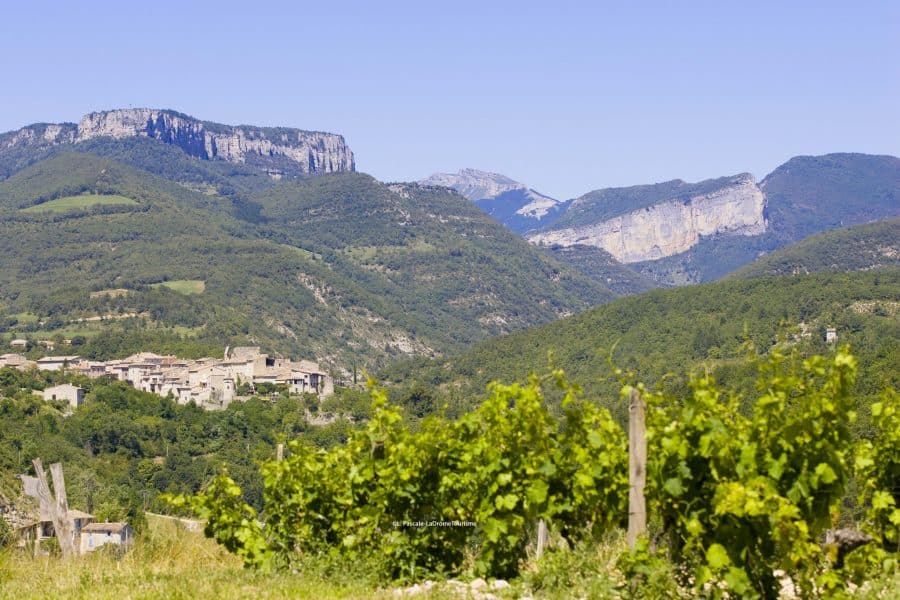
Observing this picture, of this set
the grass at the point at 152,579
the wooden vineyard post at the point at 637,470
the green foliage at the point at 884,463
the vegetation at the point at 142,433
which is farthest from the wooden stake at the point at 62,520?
the vegetation at the point at 142,433

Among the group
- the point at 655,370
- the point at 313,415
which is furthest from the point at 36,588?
the point at 655,370

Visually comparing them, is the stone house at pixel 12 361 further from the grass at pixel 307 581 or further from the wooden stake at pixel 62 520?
the grass at pixel 307 581

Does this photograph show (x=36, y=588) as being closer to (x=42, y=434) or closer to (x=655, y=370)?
(x=42, y=434)

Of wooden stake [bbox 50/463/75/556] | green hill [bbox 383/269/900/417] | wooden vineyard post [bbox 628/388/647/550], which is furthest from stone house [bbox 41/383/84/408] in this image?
wooden vineyard post [bbox 628/388/647/550]

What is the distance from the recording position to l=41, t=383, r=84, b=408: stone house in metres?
88.3

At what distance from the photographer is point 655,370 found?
108938 mm

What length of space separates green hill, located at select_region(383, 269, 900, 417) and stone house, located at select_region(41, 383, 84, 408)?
87.7 feet

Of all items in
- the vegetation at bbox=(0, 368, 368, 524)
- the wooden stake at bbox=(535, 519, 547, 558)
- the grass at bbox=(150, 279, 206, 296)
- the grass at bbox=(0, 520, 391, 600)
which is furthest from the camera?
the grass at bbox=(150, 279, 206, 296)

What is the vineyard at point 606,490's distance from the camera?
752 centimetres

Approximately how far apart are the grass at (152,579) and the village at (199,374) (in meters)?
86.6

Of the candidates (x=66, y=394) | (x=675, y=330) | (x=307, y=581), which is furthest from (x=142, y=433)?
(x=307, y=581)

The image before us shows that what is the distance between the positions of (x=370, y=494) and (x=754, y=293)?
417 ft

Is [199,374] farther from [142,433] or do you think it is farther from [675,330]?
[675,330]

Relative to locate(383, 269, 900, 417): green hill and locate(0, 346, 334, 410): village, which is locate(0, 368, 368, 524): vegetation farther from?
locate(383, 269, 900, 417): green hill
